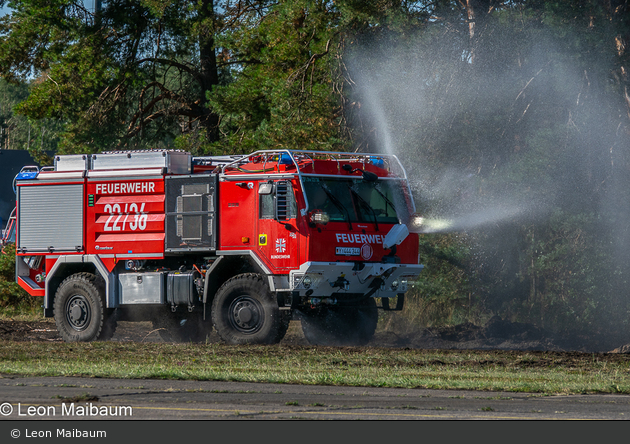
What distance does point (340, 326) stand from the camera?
59.8 ft

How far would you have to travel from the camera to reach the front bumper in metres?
16.0

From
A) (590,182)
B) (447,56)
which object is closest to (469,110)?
(447,56)

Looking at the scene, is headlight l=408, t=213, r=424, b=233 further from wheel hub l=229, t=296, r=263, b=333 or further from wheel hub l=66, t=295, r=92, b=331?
wheel hub l=66, t=295, r=92, b=331

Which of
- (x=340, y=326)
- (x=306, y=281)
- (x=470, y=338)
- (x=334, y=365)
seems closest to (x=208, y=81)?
(x=340, y=326)

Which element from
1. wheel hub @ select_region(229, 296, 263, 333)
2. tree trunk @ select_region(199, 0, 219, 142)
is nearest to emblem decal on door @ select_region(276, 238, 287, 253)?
wheel hub @ select_region(229, 296, 263, 333)

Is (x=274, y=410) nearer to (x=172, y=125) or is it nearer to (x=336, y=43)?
(x=336, y=43)

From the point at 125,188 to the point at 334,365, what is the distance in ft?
21.5

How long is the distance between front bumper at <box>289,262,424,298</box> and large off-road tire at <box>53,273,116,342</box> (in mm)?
4488

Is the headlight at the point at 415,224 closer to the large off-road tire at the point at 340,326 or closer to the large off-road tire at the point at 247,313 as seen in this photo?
the large off-road tire at the point at 340,326

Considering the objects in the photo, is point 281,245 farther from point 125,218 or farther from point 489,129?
point 489,129

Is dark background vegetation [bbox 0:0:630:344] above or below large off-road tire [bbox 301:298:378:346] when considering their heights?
above

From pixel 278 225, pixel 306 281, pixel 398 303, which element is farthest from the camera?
pixel 398 303

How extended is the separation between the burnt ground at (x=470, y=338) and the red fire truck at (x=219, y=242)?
0.81 m

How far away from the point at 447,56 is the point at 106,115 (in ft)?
41.8
